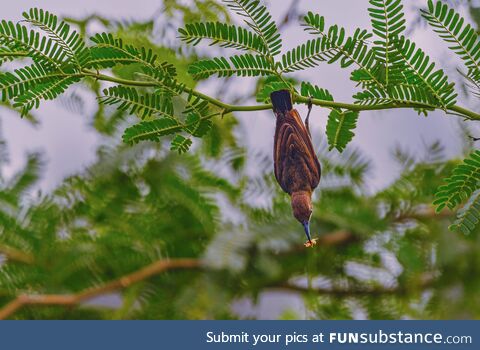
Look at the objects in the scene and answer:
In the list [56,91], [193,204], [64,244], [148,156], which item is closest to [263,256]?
[193,204]

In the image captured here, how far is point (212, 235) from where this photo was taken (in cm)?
132

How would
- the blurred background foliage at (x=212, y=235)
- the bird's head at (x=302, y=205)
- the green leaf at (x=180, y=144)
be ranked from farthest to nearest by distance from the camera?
the blurred background foliage at (x=212, y=235) < the green leaf at (x=180, y=144) < the bird's head at (x=302, y=205)

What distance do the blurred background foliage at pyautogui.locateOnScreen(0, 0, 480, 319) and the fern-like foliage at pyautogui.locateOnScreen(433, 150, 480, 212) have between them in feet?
2.57

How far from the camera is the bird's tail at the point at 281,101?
1.31 ft

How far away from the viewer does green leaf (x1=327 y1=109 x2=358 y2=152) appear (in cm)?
46

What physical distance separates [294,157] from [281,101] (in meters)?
0.04

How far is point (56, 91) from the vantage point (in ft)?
1.48

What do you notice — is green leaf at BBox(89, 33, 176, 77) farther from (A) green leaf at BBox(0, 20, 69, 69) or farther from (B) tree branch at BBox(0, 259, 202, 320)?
(B) tree branch at BBox(0, 259, 202, 320)

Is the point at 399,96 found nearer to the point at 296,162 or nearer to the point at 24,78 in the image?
the point at 296,162

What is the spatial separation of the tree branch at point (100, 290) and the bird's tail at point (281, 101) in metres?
1.01

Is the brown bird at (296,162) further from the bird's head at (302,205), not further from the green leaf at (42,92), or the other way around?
the green leaf at (42,92)

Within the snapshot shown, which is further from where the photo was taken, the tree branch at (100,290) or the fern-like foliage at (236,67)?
the tree branch at (100,290)

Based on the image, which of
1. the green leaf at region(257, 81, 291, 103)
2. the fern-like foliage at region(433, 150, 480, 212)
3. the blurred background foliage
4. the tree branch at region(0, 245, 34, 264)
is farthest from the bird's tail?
the tree branch at region(0, 245, 34, 264)

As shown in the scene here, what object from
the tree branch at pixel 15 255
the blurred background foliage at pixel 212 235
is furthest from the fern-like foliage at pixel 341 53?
the tree branch at pixel 15 255
